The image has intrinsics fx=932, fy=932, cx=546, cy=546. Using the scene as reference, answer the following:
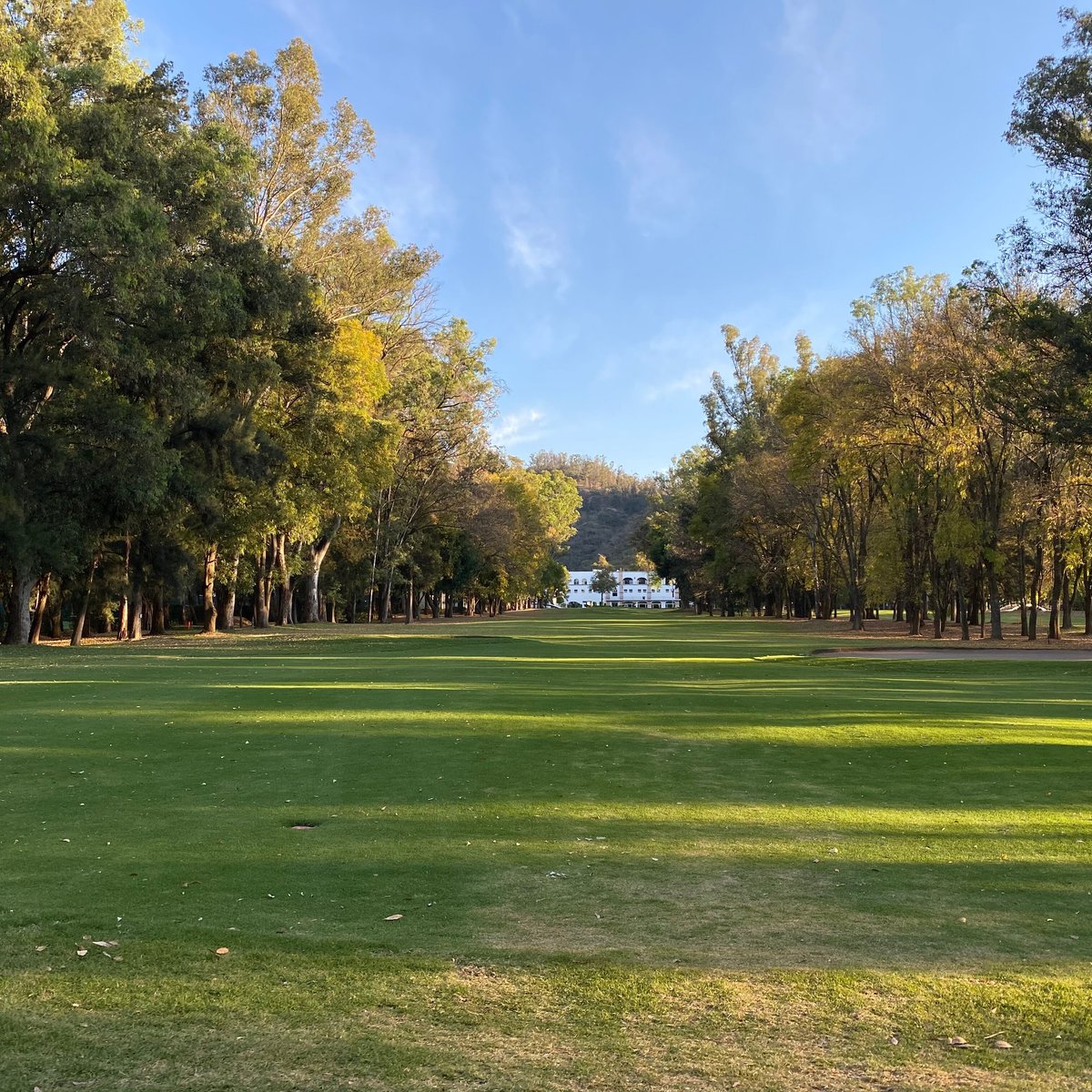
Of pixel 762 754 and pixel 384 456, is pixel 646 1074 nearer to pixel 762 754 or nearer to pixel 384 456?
pixel 762 754

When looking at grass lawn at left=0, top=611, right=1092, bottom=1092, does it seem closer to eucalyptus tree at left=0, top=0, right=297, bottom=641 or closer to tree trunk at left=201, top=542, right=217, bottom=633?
eucalyptus tree at left=0, top=0, right=297, bottom=641

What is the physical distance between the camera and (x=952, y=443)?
41969 millimetres

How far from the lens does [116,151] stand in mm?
28734

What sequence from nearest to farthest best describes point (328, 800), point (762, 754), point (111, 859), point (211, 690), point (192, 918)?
point (192, 918)
point (111, 859)
point (328, 800)
point (762, 754)
point (211, 690)

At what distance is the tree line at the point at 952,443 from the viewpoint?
28.6 m

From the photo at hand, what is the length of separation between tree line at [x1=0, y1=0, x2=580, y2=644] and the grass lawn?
18907 millimetres

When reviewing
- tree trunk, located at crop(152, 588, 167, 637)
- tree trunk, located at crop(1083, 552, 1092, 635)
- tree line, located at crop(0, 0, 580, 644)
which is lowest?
tree trunk, located at crop(152, 588, 167, 637)

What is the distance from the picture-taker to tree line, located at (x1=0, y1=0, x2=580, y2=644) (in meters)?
27.7

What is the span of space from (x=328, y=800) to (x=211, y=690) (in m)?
11.0

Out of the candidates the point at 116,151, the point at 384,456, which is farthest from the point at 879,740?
the point at 384,456

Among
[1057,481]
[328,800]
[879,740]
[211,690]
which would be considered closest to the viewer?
[328,800]

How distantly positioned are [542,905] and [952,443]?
1609 inches

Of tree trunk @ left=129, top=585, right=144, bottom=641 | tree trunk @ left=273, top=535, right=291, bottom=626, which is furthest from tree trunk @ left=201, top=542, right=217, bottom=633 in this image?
tree trunk @ left=273, top=535, right=291, bottom=626

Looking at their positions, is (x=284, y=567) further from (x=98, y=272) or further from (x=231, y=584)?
(x=98, y=272)
